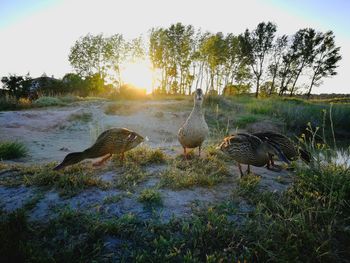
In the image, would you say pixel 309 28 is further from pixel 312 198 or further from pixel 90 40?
pixel 312 198

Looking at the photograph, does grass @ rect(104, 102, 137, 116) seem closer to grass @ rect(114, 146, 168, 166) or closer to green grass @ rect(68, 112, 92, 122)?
green grass @ rect(68, 112, 92, 122)

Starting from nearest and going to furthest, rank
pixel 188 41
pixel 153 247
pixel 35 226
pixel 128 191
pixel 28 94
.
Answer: pixel 153 247 < pixel 35 226 < pixel 128 191 < pixel 28 94 < pixel 188 41

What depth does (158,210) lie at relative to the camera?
2.76 metres

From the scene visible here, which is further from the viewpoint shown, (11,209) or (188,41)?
(188,41)

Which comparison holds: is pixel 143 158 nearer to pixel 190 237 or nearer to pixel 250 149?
pixel 250 149

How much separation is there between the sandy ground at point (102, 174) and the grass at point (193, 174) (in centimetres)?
12

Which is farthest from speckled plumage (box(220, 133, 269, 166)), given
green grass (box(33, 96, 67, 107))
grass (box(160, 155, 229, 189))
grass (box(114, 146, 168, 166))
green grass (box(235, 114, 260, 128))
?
green grass (box(33, 96, 67, 107))

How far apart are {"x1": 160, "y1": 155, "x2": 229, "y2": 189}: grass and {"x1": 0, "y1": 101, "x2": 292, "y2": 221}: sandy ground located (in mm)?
120

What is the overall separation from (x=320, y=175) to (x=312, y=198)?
383 millimetres

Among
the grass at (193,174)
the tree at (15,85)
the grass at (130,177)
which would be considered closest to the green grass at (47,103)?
the tree at (15,85)

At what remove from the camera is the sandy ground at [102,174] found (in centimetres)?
280

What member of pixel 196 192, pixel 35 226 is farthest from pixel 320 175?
pixel 35 226

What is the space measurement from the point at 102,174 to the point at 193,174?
154cm

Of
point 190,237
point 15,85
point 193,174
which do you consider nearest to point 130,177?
point 193,174
